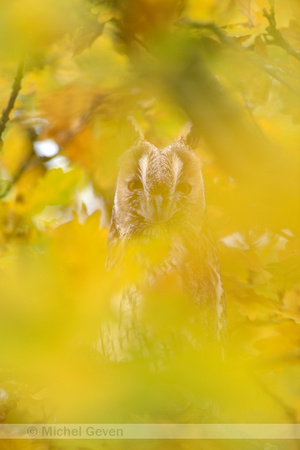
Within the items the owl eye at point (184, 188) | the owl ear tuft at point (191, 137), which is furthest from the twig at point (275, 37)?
the owl eye at point (184, 188)

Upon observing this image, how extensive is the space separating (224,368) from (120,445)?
267 millimetres

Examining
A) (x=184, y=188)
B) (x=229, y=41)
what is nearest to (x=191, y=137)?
(x=184, y=188)

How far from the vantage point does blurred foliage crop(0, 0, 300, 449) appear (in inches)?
34.9

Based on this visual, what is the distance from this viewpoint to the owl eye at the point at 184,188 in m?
0.91

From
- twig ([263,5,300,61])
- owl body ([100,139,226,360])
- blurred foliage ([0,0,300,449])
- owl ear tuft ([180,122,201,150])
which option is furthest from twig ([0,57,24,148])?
twig ([263,5,300,61])

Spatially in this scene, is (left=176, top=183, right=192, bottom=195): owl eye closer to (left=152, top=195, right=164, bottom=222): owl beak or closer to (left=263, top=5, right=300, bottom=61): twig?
(left=152, top=195, right=164, bottom=222): owl beak

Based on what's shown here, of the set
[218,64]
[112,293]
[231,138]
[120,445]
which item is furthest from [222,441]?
[218,64]

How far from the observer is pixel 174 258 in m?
0.93

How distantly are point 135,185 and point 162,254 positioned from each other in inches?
6.5

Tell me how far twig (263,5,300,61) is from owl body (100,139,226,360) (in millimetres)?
318

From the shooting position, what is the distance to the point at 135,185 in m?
0.92

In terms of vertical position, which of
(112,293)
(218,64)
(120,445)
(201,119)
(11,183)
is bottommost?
(120,445)

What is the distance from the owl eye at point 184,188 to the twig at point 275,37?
38cm

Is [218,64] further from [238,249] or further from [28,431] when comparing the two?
[28,431]
